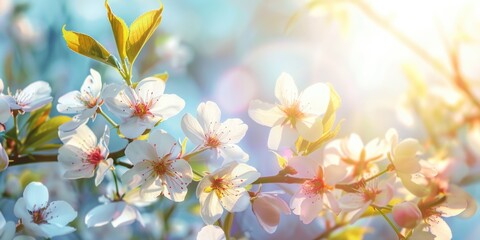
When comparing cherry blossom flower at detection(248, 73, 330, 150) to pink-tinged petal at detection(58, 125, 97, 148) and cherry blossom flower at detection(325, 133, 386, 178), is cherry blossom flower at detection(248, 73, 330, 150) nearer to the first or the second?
cherry blossom flower at detection(325, 133, 386, 178)

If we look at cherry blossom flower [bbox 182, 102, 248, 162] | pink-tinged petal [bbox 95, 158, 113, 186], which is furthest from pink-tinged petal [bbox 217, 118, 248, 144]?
pink-tinged petal [bbox 95, 158, 113, 186]

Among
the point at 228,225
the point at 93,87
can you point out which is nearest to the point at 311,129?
the point at 228,225

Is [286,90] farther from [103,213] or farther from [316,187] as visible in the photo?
[103,213]

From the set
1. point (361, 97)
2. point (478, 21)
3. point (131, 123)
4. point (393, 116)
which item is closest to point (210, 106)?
A: point (131, 123)

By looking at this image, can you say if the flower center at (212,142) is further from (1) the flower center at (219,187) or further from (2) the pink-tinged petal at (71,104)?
(2) the pink-tinged petal at (71,104)

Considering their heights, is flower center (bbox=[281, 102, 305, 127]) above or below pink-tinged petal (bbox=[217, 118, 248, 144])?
above

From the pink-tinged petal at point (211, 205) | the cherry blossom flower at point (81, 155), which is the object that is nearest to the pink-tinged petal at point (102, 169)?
the cherry blossom flower at point (81, 155)
